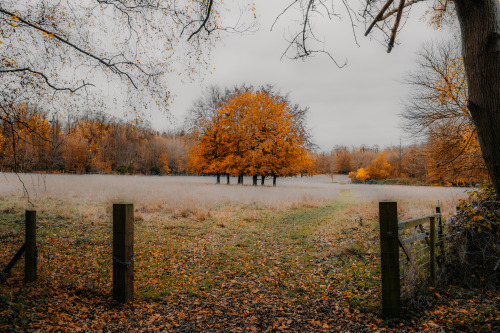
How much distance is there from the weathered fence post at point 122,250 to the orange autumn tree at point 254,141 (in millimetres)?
22562

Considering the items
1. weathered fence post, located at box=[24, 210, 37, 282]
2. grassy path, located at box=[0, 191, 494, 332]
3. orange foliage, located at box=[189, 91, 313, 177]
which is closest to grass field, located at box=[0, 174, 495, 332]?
grassy path, located at box=[0, 191, 494, 332]

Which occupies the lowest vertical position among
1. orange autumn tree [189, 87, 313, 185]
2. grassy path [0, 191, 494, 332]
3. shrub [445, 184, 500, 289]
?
grassy path [0, 191, 494, 332]

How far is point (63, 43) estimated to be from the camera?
7.12m

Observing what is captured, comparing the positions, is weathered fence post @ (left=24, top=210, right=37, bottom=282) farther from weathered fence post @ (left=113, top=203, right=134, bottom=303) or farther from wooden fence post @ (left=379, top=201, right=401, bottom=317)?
wooden fence post @ (left=379, top=201, right=401, bottom=317)

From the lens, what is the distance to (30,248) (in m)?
5.36

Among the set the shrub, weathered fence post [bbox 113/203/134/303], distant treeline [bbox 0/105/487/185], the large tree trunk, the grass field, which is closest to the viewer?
the large tree trunk

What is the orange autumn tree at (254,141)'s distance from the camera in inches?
1099

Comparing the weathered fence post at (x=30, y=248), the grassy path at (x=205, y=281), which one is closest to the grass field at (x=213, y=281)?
the grassy path at (x=205, y=281)

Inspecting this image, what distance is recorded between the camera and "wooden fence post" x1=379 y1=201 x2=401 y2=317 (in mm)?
4312

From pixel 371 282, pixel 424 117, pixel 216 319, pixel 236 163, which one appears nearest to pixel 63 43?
pixel 216 319

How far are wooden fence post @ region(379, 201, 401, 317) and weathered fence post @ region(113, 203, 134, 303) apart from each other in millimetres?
3886

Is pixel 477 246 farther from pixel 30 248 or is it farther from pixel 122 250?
pixel 30 248

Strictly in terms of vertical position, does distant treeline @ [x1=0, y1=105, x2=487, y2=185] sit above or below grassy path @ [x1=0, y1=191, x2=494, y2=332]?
above

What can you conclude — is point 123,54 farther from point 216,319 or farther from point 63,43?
point 216,319
